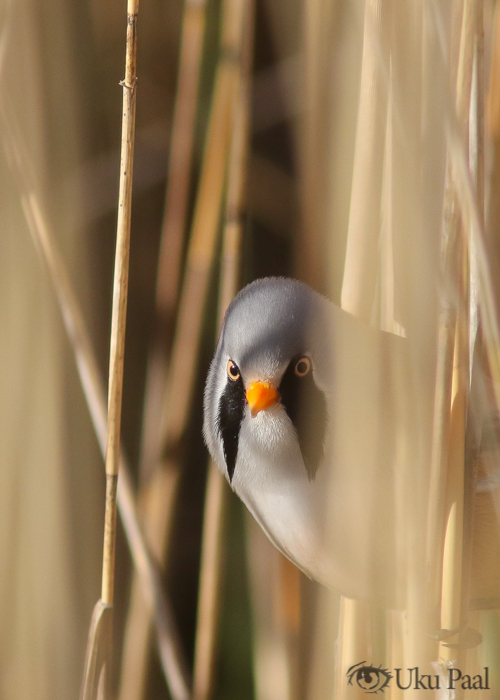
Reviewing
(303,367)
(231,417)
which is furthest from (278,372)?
(231,417)

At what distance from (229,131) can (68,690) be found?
1066 mm

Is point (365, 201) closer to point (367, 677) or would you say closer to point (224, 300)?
point (224, 300)

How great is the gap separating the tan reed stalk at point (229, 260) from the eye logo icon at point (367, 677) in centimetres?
45

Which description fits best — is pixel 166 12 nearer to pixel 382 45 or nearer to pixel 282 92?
pixel 282 92

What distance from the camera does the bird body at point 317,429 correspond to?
974mm

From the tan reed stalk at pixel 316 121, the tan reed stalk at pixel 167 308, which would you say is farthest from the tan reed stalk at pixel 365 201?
the tan reed stalk at pixel 167 308

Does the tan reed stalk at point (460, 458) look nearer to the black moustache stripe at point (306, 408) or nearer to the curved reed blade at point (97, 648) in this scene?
the black moustache stripe at point (306, 408)

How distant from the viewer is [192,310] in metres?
1.42

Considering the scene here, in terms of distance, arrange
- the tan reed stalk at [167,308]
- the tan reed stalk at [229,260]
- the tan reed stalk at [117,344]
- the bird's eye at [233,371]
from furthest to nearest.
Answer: the tan reed stalk at [167,308], the tan reed stalk at [229,260], the bird's eye at [233,371], the tan reed stalk at [117,344]

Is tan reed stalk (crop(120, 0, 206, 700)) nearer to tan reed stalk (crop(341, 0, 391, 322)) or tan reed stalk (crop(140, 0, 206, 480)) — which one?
tan reed stalk (crop(140, 0, 206, 480))

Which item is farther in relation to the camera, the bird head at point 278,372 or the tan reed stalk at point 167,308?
the tan reed stalk at point 167,308

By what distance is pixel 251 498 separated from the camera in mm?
1211

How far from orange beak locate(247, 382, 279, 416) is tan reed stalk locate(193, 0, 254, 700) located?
0.31 metres

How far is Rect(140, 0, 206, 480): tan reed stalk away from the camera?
1445 millimetres
